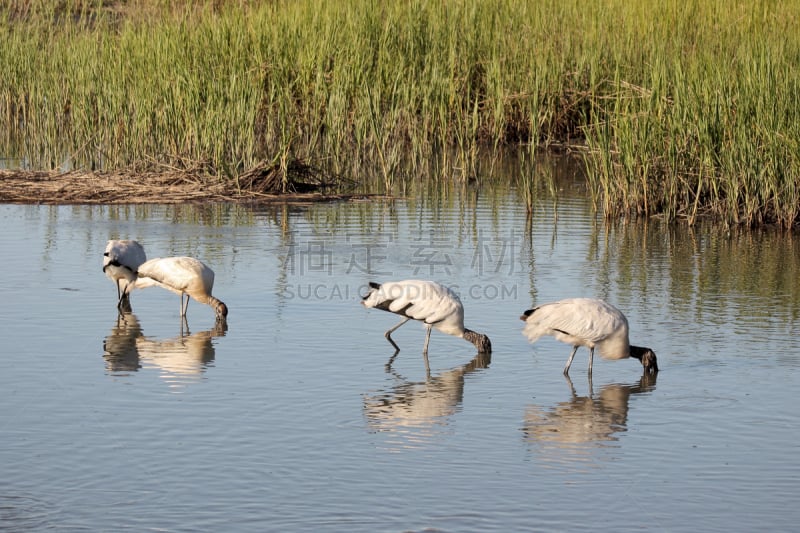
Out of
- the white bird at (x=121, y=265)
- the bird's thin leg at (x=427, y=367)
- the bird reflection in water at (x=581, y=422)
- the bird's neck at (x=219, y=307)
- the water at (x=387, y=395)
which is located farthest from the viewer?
the white bird at (x=121, y=265)

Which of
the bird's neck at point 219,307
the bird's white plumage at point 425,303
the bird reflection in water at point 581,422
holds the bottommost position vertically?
the bird reflection in water at point 581,422

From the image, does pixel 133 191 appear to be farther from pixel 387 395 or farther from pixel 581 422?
Result: pixel 581 422

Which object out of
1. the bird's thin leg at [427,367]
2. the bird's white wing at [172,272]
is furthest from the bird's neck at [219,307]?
the bird's thin leg at [427,367]

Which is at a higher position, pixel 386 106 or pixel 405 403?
pixel 386 106

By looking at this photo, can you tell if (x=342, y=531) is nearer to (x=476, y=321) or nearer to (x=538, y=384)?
(x=538, y=384)

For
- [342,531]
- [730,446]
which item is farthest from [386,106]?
[342,531]

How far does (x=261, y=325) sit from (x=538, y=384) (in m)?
2.09

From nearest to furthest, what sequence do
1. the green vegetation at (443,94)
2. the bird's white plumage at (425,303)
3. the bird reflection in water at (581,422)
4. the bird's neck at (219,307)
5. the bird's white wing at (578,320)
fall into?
the bird reflection in water at (581,422)
the bird's white wing at (578,320)
the bird's white plumage at (425,303)
the bird's neck at (219,307)
the green vegetation at (443,94)

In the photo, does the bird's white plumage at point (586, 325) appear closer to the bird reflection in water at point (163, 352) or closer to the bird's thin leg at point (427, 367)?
the bird's thin leg at point (427, 367)

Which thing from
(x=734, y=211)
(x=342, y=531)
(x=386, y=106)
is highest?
(x=386, y=106)

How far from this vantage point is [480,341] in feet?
24.8

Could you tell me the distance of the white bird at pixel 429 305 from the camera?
7496 mm

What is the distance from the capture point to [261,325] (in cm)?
822

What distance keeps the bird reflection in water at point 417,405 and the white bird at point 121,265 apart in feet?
8.12
